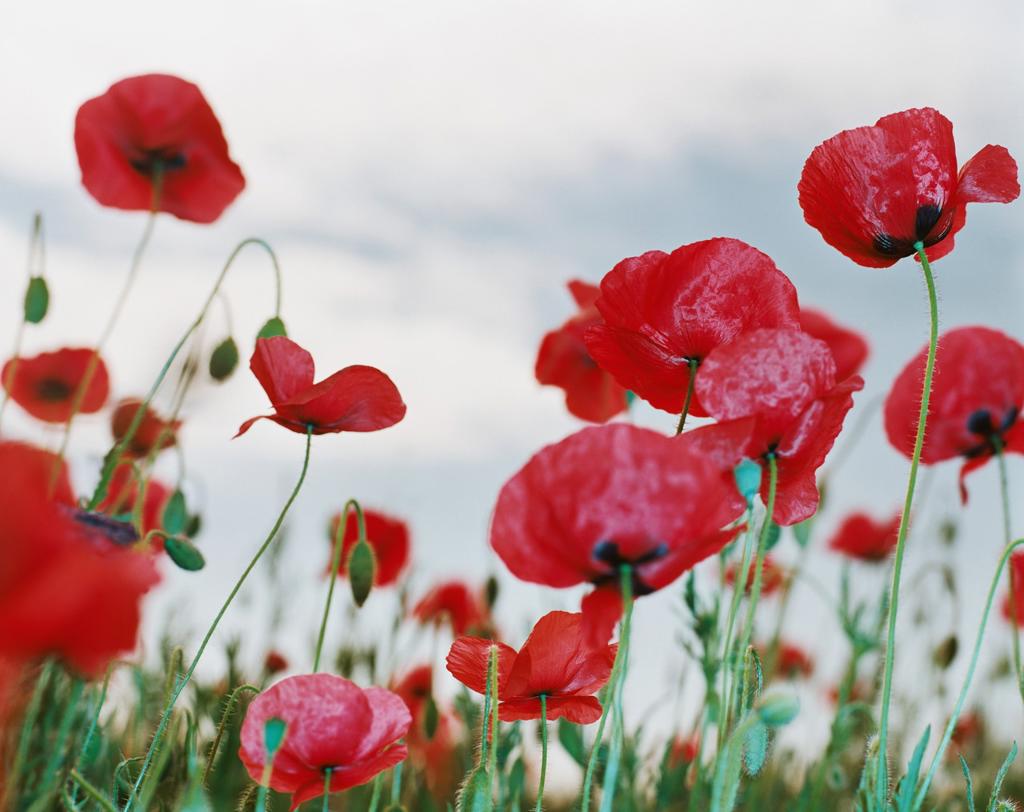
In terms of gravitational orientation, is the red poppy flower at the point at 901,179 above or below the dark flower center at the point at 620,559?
above

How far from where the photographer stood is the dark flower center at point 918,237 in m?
1.09


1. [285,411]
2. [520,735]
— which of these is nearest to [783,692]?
[285,411]

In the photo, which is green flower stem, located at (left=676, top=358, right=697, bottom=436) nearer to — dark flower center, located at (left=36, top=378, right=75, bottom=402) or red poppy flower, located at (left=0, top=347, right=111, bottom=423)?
red poppy flower, located at (left=0, top=347, right=111, bottom=423)

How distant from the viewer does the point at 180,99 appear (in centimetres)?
196

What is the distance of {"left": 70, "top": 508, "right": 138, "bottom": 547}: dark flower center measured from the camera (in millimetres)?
1008

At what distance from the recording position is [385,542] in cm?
231

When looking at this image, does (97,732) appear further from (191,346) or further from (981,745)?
(981,745)

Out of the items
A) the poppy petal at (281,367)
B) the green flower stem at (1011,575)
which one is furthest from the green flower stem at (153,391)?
the green flower stem at (1011,575)

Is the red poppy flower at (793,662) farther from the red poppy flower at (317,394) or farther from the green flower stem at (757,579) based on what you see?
the green flower stem at (757,579)

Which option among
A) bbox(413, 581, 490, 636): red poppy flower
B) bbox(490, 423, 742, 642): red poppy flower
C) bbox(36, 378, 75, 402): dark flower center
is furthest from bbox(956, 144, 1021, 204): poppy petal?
bbox(36, 378, 75, 402): dark flower center

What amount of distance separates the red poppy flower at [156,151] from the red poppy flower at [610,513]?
4.36ft

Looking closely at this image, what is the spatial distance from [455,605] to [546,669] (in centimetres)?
149

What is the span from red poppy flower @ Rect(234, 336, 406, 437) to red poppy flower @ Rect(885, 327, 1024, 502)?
0.84 m

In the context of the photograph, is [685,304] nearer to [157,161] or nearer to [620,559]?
[620,559]
